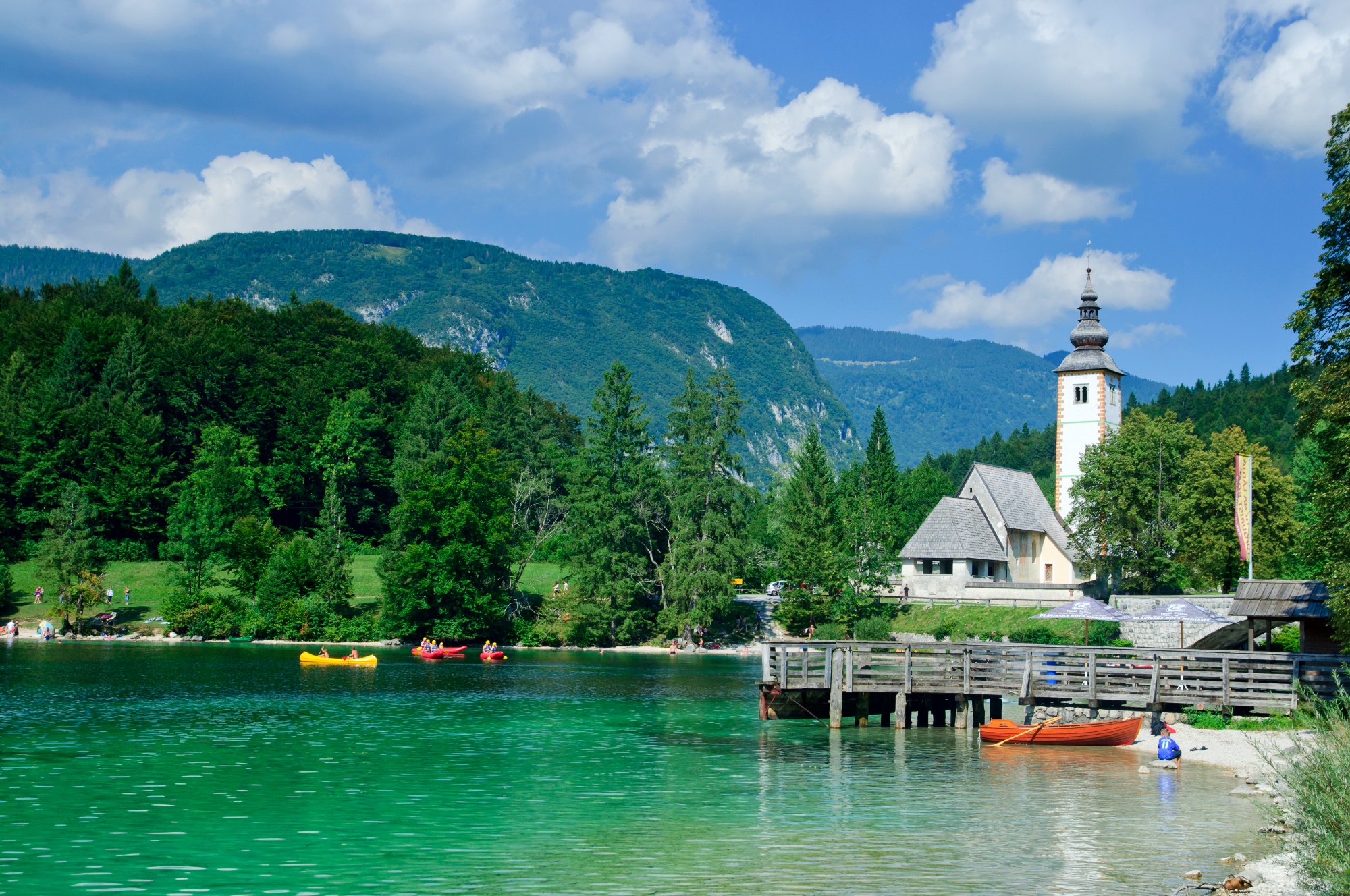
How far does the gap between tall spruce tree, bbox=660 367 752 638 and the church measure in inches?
519

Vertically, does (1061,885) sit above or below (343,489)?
below

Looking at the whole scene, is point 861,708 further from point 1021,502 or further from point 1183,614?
point 1021,502

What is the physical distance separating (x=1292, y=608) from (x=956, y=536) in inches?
1767

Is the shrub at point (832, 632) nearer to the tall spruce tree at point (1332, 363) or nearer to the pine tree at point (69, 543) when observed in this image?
the tall spruce tree at point (1332, 363)

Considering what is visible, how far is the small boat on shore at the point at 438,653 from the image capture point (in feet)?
218

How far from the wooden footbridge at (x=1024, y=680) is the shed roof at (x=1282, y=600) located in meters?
1.92

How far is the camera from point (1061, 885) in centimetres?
1727

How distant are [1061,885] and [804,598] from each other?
58404 mm

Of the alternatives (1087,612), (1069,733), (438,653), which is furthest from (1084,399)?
(1069,733)

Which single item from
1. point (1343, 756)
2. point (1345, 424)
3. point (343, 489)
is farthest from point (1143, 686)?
point (343, 489)

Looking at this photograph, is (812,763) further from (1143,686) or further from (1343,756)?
(1343,756)

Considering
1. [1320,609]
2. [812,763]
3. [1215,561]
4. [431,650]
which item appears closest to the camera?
[812,763]

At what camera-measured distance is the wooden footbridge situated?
1282 inches

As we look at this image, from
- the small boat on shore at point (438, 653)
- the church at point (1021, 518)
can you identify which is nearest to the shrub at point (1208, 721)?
the church at point (1021, 518)
